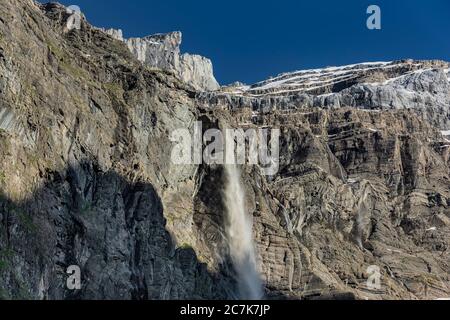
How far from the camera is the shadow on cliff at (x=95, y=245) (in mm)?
94938

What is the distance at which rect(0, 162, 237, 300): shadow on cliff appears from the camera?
311ft

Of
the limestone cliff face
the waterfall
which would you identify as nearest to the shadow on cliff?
the limestone cliff face

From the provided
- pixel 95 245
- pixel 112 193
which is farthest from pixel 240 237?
pixel 95 245

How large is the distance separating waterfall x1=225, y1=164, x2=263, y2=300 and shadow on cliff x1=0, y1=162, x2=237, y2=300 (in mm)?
11875

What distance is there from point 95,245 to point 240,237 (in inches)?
2154

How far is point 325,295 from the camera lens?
162 m

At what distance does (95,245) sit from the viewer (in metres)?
113

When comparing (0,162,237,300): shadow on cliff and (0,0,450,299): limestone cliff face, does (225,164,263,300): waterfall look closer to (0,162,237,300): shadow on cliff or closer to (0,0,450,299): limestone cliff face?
(0,0,450,299): limestone cliff face

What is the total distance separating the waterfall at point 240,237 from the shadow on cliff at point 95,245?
1187cm

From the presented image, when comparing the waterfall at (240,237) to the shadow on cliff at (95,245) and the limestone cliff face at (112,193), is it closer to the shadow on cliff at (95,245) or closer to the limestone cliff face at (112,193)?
the limestone cliff face at (112,193)

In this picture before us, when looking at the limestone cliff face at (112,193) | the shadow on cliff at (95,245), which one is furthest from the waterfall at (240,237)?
the shadow on cliff at (95,245)

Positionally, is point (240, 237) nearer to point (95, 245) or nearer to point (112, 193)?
point (112, 193)

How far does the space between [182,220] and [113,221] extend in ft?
97.0
